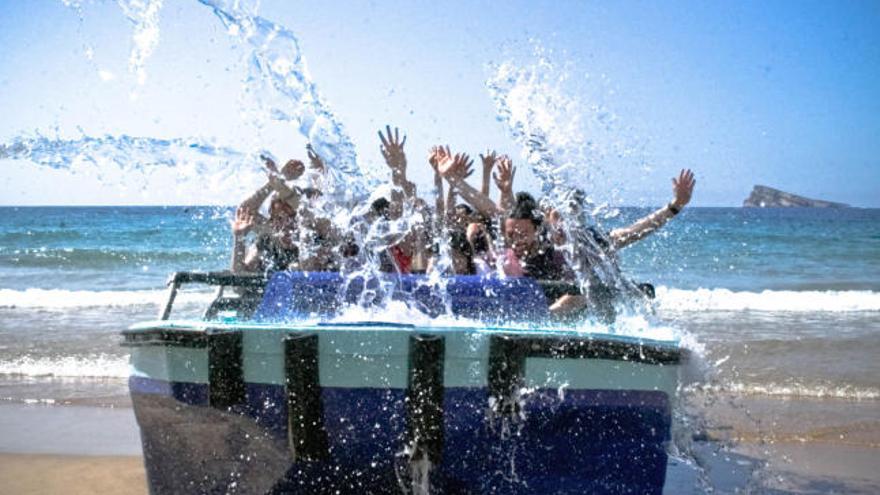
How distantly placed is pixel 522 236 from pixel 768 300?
13.9 metres

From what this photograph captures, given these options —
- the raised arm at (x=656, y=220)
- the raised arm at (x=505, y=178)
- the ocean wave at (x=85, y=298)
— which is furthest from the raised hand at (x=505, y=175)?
the ocean wave at (x=85, y=298)

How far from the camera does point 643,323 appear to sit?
5.77m

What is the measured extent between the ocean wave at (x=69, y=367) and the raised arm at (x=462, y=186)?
5345 millimetres

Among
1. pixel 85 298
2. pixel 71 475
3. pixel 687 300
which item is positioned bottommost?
pixel 71 475

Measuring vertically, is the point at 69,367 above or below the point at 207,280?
below

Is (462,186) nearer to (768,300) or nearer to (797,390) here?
(797,390)

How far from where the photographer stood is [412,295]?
5.31 metres

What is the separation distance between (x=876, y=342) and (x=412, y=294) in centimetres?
967

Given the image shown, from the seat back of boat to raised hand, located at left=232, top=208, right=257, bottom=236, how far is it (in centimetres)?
112

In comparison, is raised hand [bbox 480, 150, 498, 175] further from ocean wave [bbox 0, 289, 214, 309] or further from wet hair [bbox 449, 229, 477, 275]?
ocean wave [bbox 0, 289, 214, 309]

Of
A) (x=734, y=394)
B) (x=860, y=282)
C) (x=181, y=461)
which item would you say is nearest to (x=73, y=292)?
(x=734, y=394)

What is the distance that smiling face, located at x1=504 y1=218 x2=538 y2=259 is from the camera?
6.13 meters

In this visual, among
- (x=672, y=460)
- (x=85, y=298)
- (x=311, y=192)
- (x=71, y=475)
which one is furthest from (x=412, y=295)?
(x=85, y=298)

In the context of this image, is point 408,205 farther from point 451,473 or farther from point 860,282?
point 860,282
